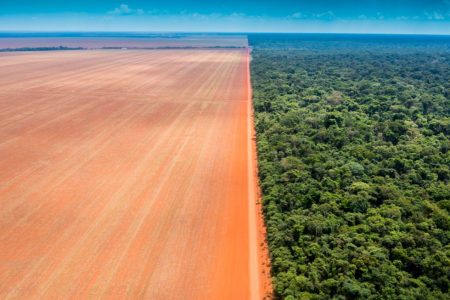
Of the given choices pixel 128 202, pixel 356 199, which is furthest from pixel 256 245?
pixel 128 202

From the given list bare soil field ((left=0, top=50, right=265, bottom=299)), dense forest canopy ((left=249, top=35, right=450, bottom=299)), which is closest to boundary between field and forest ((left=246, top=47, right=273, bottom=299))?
bare soil field ((left=0, top=50, right=265, bottom=299))

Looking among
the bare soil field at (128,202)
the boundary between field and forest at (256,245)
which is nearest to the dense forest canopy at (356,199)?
the boundary between field and forest at (256,245)

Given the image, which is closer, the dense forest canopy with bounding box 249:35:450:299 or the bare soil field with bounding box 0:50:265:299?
the dense forest canopy with bounding box 249:35:450:299

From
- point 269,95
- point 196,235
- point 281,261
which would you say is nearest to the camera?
point 281,261

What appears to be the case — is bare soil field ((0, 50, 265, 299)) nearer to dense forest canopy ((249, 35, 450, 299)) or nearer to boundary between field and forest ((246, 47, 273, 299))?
boundary between field and forest ((246, 47, 273, 299))

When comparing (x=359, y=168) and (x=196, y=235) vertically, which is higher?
(x=359, y=168)

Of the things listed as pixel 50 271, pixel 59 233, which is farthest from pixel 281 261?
pixel 59 233

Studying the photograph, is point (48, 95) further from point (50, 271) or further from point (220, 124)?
point (50, 271)
